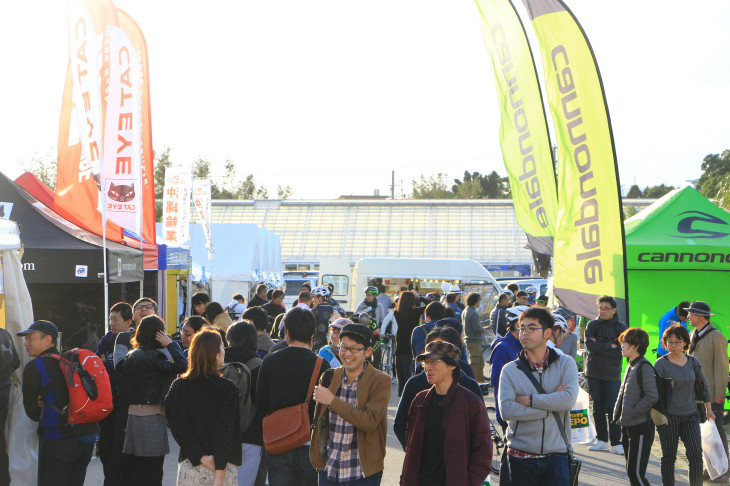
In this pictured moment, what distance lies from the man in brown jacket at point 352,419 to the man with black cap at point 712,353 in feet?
15.1

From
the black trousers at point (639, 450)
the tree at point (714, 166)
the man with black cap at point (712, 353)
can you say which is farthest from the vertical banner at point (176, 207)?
the tree at point (714, 166)

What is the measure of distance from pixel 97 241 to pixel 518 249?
45312 mm

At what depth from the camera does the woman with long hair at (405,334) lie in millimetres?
11945

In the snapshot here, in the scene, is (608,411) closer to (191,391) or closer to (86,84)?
(191,391)

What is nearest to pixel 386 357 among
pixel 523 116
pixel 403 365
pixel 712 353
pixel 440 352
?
pixel 403 365

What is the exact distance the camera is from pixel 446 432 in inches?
161

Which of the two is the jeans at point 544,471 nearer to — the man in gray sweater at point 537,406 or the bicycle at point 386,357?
the man in gray sweater at point 537,406

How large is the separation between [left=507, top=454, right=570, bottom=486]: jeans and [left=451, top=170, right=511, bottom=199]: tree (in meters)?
83.8

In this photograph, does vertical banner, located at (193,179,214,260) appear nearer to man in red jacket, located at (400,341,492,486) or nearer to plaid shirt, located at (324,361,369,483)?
plaid shirt, located at (324,361,369,483)

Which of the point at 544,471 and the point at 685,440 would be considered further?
the point at 685,440

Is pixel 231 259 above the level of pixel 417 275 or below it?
above

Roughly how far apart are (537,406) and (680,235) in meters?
7.16

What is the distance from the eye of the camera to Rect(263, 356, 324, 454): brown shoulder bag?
489 centimetres

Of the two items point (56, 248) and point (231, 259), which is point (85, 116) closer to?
point (56, 248)
